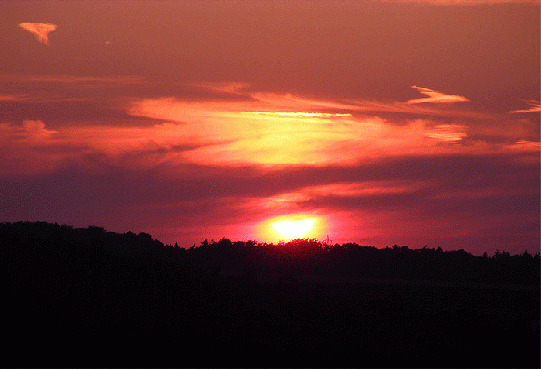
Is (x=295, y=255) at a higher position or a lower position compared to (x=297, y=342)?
higher

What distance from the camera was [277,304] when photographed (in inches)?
1053

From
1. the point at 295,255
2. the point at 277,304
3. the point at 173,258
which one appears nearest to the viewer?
the point at 277,304

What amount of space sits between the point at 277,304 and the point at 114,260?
7421 mm

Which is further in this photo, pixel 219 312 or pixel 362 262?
pixel 362 262

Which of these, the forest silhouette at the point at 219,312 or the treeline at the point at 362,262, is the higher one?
the treeline at the point at 362,262

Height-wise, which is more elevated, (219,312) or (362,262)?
(362,262)

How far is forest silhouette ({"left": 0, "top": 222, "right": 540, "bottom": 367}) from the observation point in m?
22.0

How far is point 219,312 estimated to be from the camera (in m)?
25.2

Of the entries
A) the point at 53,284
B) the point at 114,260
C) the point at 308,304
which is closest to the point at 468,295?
the point at 308,304

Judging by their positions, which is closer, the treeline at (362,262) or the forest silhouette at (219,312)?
the forest silhouette at (219,312)

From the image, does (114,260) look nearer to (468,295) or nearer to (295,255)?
(295,255)

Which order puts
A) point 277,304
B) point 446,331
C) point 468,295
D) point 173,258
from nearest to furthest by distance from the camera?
point 446,331, point 277,304, point 468,295, point 173,258

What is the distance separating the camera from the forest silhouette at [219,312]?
22.0 metres

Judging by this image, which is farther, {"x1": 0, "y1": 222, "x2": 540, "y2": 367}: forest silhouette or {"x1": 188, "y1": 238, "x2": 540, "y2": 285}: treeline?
{"x1": 188, "y1": 238, "x2": 540, "y2": 285}: treeline
